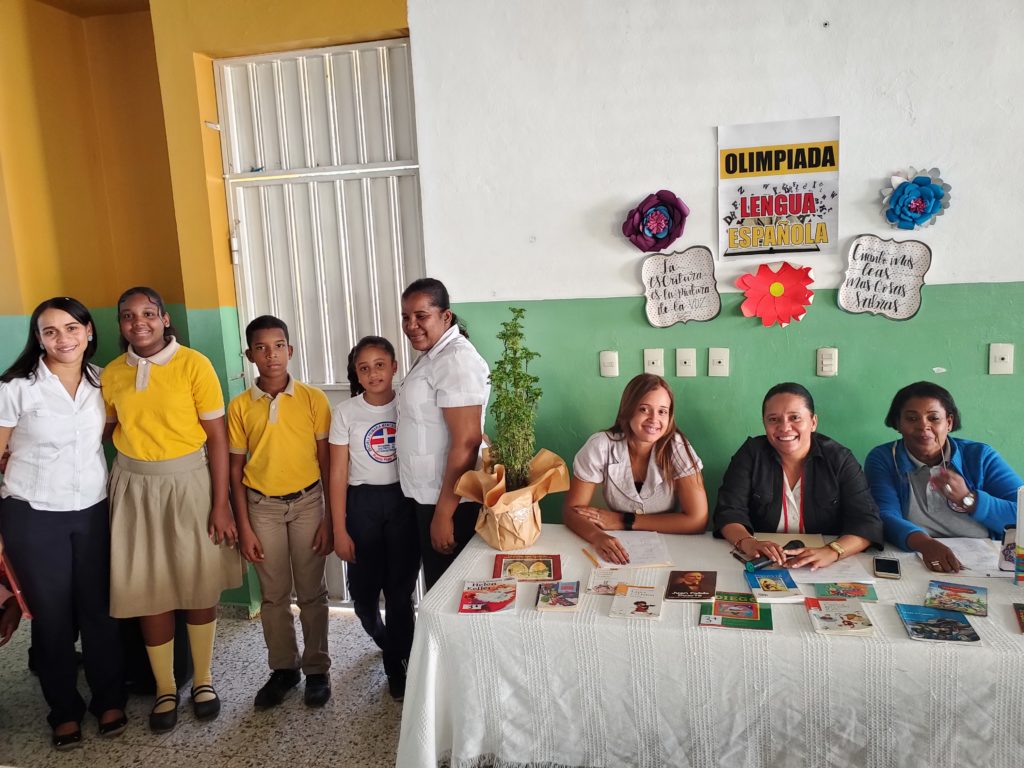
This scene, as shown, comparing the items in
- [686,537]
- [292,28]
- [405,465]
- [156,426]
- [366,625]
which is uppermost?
[292,28]

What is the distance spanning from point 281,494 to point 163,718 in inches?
32.2

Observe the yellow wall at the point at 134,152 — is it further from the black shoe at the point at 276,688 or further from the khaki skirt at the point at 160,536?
the black shoe at the point at 276,688

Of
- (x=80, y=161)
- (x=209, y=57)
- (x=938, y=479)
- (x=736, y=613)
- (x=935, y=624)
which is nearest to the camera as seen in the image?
(x=935, y=624)

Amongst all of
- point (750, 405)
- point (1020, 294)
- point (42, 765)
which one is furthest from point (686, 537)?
point (42, 765)

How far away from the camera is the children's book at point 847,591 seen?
1.83 meters

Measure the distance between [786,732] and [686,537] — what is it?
2.33ft

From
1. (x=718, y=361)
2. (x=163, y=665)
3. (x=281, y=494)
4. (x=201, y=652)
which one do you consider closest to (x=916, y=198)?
(x=718, y=361)

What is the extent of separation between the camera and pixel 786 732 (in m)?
1.70

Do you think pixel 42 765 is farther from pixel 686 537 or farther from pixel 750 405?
pixel 750 405

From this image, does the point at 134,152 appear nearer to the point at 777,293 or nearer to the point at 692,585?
the point at 777,293

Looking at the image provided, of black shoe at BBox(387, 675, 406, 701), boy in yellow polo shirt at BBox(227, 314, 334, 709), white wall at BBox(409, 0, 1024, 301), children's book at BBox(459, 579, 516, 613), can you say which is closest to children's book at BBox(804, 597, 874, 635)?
children's book at BBox(459, 579, 516, 613)

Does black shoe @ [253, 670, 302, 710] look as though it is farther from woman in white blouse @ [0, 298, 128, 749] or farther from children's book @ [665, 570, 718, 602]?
children's book @ [665, 570, 718, 602]

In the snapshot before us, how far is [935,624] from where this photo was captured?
1.68m

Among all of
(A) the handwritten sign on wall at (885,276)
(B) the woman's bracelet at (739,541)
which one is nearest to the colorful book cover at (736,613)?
(B) the woman's bracelet at (739,541)
